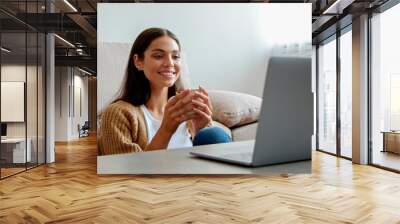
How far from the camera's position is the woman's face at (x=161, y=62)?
5.79m

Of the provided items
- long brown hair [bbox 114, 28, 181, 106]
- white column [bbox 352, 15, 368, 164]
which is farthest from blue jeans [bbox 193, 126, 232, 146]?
white column [bbox 352, 15, 368, 164]

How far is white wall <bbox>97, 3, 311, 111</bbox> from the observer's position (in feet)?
19.4

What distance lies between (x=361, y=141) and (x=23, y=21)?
263 inches

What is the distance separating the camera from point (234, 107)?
5.86 meters

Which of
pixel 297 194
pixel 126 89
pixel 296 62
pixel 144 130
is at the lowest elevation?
pixel 297 194

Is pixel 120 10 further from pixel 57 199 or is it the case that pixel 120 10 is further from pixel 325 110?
pixel 325 110

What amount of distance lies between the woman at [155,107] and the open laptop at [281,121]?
42cm

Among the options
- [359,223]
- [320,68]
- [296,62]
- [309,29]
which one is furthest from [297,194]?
[320,68]

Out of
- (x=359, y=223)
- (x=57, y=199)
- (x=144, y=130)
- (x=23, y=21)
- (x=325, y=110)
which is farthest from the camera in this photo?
(x=325, y=110)

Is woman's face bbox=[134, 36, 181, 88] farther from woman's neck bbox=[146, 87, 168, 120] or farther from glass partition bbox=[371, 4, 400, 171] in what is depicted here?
glass partition bbox=[371, 4, 400, 171]

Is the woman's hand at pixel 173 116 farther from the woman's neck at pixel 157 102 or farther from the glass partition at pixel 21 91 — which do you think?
the glass partition at pixel 21 91

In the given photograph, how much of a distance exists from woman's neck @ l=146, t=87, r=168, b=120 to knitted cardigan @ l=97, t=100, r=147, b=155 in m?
0.17

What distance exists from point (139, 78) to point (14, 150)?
268cm

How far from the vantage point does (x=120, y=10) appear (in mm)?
5980
